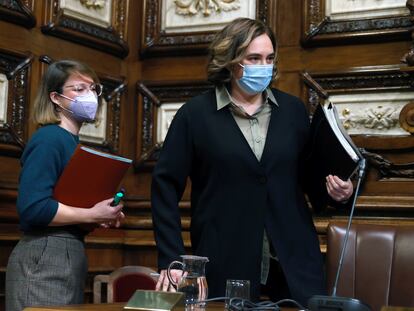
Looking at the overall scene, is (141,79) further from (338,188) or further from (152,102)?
(338,188)

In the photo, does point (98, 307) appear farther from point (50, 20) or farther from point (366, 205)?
point (50, 20)

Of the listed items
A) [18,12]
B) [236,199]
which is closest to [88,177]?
[236,199]

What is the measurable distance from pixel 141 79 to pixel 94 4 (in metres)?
0.45

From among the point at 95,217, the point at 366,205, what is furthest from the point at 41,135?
the point at 366,205

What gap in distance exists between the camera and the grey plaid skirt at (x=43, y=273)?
8.01 feet

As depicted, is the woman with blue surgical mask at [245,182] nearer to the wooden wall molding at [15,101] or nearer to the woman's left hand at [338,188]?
the woman's left hand at [338,188]

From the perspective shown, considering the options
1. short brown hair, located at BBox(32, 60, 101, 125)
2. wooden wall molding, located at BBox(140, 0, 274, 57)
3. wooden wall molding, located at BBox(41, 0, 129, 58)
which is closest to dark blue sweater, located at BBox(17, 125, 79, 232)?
short brown hair, located at BBox(32, 60, 101, 125)

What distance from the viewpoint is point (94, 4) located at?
3785 millimetres

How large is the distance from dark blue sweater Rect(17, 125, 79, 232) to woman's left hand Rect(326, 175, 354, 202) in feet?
2.84

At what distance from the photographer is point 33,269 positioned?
2.46m

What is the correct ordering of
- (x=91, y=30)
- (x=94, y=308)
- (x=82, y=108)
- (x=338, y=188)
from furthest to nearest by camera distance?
(x=91, y=30) < (x=82, y=108) < (x=338, y=188) < (x=94, y=308)

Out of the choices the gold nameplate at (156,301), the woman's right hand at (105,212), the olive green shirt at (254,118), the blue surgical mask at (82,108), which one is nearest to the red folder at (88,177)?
the woman's right hand at (105,212)

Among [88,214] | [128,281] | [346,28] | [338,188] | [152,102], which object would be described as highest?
[346,28]

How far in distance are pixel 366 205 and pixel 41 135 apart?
4.81ft
